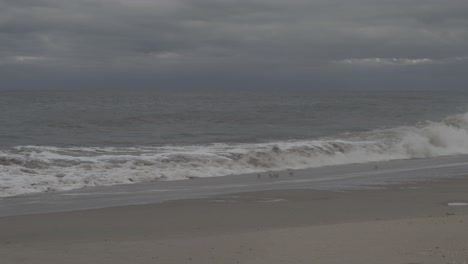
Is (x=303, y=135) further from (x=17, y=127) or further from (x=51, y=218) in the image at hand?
(x=51, y=218)

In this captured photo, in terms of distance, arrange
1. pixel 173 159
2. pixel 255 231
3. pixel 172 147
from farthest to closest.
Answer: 1. pixel 172 147
2. pixel 173 159
3. pixel 255 231

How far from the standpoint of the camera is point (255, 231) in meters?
7.71

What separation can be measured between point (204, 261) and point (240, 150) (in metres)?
13.2

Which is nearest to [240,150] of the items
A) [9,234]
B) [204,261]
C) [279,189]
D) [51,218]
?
[279,189]

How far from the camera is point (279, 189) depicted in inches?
493

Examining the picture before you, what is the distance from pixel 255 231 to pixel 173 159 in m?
9.68

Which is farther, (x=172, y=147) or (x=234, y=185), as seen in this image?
(x=172, y=147)

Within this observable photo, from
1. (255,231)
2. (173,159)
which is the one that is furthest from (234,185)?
(255,231)

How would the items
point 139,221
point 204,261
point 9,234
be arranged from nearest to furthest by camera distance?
point 204,261 → point 9,234 → point 139,221

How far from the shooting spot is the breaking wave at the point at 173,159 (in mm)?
13680

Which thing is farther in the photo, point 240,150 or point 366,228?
point 240,150

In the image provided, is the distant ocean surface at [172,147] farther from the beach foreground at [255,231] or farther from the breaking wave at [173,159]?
the beach foreground at [255,231]

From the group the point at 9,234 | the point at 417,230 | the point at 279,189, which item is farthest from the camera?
the point at 279,189

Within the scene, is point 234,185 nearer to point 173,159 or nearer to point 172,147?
point 173,159
